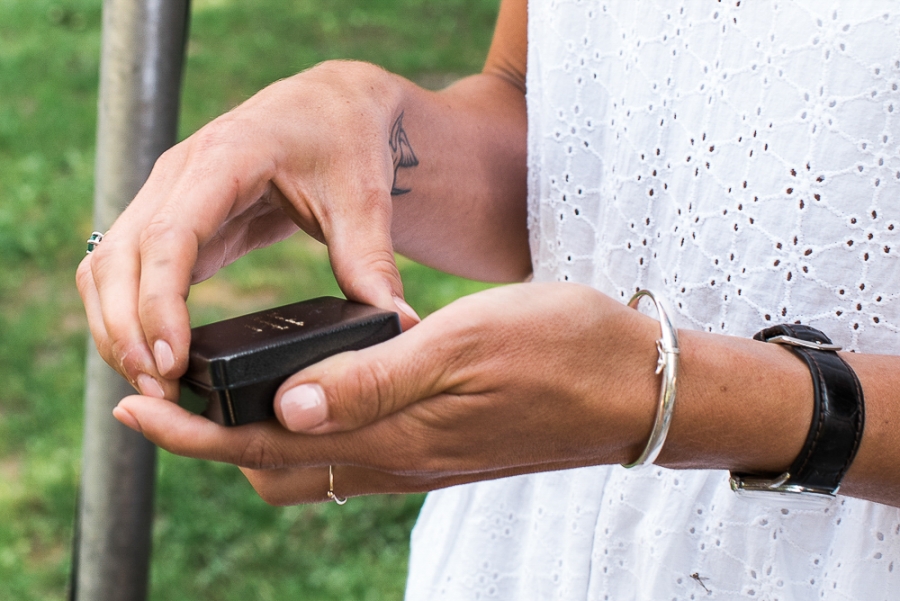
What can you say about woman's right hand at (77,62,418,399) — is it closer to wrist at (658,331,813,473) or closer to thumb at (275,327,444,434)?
thumb at (275,327,444,434)

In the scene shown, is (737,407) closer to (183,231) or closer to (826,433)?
(826,433)

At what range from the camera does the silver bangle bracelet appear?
0.86 m

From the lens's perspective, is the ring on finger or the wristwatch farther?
the ring on finger

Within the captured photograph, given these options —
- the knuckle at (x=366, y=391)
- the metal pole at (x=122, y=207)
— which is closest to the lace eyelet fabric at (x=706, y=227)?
the knuckle at (x=366, y=391)

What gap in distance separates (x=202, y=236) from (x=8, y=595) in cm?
190

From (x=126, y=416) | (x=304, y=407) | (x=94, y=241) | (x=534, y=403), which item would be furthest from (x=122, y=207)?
(x=534, y=403)

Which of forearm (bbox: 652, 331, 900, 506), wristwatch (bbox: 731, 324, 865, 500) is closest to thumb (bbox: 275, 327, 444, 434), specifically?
forearm (bbox: 652, 331, 900, 506)

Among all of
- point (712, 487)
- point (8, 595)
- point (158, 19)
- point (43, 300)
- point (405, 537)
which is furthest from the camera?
point (43, 300)

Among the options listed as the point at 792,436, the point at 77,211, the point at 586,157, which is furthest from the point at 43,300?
the point at 792,436

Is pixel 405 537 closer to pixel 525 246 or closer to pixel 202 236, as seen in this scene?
pixel 525 246

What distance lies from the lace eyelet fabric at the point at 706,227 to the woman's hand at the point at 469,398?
0.23 metres

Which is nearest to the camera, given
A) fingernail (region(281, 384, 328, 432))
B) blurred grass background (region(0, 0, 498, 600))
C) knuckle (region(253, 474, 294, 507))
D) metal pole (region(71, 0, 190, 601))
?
fingernail (region(281, 384, 328, 432))

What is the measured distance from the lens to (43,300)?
346 centimetres

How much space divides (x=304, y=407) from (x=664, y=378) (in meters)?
0.35
